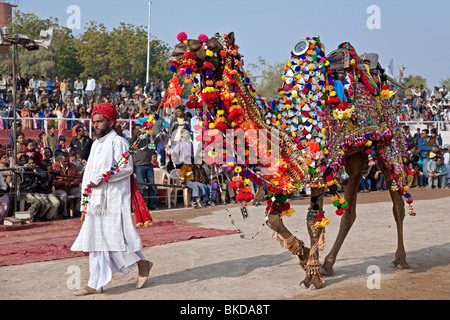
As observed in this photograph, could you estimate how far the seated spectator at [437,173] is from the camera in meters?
20.5

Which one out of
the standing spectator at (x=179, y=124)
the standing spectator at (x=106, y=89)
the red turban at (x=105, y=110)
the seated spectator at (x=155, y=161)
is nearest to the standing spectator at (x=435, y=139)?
the seated spectator at (x=155, y=161)

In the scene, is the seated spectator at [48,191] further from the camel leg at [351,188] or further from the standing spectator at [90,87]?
the standing spectator at [90,87]

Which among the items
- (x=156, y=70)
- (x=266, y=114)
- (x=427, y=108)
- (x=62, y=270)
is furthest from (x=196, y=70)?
(x=156, y=70)

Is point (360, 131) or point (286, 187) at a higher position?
point (360, 131)

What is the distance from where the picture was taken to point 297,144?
21.0ft

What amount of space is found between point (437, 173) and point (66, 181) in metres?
12.8

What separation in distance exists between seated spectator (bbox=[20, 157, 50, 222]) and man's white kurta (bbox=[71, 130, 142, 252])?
20.7 feet

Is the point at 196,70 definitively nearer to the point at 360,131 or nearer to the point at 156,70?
the point at 360,131

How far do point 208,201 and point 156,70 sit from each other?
37969 mm

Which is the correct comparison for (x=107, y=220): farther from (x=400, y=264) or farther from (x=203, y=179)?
(x=203, y=179)

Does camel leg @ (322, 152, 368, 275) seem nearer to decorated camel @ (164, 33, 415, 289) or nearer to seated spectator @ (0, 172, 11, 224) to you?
decorated camel @ (164, 33, 415, 289)

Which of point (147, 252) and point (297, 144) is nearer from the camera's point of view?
point (297, 144)
